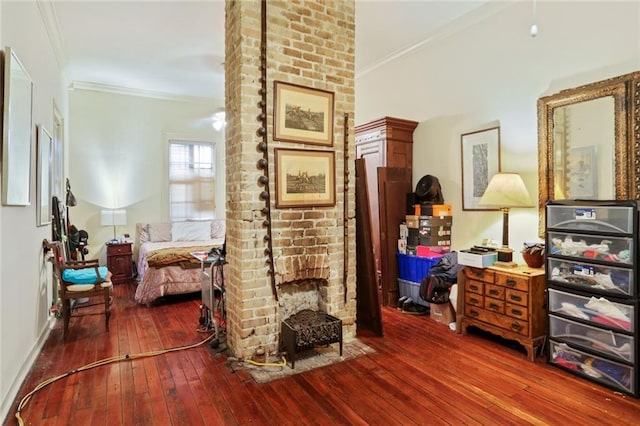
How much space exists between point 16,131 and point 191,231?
4.33 meters

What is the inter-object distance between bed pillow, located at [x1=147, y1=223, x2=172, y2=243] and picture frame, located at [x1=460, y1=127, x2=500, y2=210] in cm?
505

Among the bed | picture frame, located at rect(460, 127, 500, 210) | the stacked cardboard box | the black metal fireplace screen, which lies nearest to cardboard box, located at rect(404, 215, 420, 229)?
the stacked cardboard box

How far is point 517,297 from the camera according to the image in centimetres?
317

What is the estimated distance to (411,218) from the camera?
4.49m

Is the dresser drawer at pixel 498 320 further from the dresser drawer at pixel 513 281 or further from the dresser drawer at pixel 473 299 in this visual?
the dresser drawer at pixel 513 281

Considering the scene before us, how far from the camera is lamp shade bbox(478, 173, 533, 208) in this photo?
3.37 metres

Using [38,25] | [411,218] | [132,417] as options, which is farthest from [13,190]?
[411,218]

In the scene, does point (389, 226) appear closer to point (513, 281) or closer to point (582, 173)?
point (513, 281)

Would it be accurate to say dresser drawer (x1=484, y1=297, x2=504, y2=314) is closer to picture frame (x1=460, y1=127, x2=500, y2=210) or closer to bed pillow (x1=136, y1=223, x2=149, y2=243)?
picture frame (x1=460, y1=127, x2=500, y2=210)

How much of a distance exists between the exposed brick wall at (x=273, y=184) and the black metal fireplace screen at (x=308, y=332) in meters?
0.16

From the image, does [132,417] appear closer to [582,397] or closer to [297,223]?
[297,223]

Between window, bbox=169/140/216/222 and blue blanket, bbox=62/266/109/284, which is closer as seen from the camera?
blue blanket, bbox=62/266/109/284

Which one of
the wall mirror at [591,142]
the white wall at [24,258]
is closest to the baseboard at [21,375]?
the white wall at [24,258]

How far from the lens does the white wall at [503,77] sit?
308 centimetres
